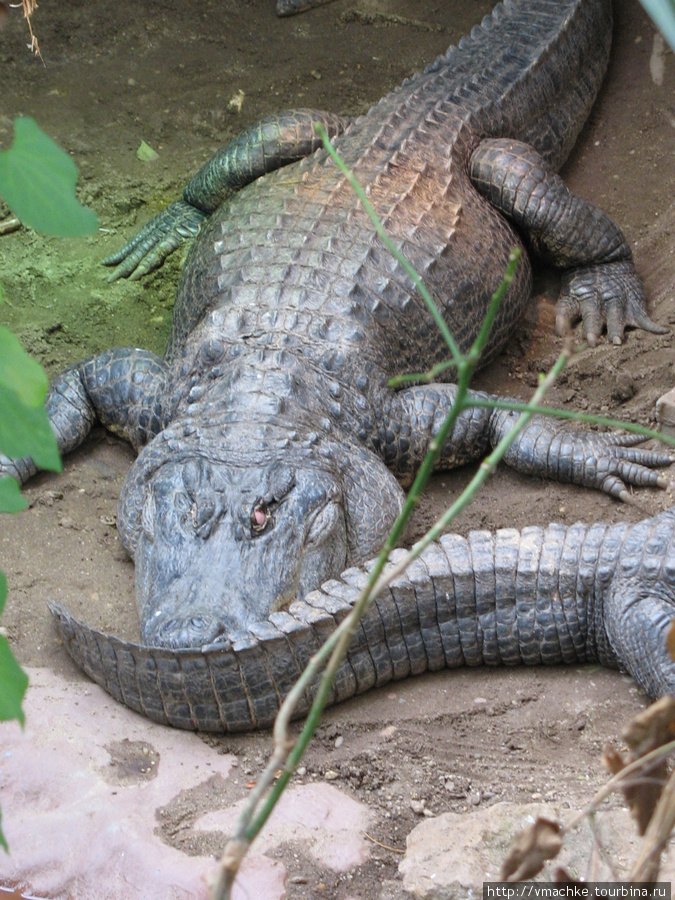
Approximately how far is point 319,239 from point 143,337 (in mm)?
1204

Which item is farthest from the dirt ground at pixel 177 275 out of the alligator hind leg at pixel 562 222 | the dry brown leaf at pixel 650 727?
the dry brown leaf at pixel 650 727

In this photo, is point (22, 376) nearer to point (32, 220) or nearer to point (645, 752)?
point (32, 220)

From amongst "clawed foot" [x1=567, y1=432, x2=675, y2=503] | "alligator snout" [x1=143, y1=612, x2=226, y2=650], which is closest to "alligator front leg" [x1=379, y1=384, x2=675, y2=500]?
Result: "clawed foot" [x1=567, y1=432, x2=675, y2=503]

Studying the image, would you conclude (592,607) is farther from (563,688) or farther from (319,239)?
(319,239)

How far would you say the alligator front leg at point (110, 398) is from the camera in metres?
4.52

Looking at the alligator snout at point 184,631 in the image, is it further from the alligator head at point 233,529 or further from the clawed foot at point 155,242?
the clawed foot at point 155,242

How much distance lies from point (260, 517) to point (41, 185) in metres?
2.31

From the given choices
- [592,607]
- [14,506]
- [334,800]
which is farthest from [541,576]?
[14,506]

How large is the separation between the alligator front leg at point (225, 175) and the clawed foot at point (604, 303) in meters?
1.63

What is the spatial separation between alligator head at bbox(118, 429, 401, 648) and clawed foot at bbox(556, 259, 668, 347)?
1830mm

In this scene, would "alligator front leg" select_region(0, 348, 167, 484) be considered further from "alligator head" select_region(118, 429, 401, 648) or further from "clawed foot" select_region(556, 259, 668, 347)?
"clawed foot" select_region(556, 259, 668, 347)

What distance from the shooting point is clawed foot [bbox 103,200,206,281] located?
5645 mm

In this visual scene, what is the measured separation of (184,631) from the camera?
119 inches

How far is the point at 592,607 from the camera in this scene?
310cm
